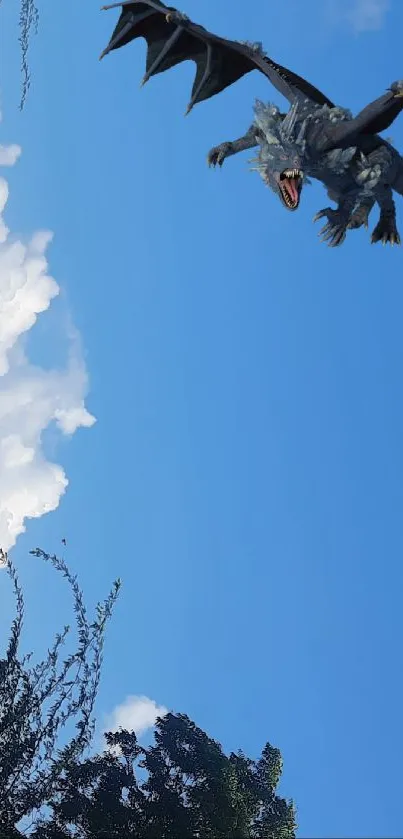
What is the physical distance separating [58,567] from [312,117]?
11.9 m

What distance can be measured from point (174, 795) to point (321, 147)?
12393 mm

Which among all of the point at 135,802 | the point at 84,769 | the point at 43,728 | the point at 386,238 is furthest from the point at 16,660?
the point at 386,238

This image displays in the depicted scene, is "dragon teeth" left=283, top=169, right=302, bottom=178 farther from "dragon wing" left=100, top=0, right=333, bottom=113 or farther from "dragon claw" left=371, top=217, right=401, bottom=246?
"dragon wing" left=100, top=0, right=333, bottom=113

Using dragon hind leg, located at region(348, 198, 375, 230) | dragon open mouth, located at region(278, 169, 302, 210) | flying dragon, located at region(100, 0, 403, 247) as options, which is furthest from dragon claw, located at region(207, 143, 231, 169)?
dragon hind leg, located at region(348, 198, 375, 230)

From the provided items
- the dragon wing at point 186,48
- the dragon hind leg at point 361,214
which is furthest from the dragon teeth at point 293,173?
the dragon wing at point 186,48

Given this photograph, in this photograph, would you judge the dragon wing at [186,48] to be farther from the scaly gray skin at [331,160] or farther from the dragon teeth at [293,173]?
the dragon teeth at [293,173]

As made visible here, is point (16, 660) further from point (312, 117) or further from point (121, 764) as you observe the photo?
point (312, 117)

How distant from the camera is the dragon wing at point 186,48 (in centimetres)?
1139

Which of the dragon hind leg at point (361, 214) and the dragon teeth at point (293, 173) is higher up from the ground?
the dragon hind leg at point (361, 214)

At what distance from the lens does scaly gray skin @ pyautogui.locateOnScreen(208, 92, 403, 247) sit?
31.2 ft

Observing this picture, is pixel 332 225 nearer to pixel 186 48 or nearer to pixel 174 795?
pixel 186 48

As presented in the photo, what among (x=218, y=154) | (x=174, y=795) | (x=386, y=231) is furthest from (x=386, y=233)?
(x=174, y=795)

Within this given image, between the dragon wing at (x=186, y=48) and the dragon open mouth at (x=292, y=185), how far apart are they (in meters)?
2.40

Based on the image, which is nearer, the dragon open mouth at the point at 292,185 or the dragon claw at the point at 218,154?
the dragon open mouth at the point at 292,185
